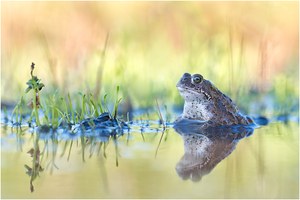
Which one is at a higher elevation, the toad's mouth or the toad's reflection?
the toad's mouth

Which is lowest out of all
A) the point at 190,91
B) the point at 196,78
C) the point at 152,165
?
the point at 152,165

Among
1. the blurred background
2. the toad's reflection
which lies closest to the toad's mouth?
the toad's reflection

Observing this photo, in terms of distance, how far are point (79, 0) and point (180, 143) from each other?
17.1 feet

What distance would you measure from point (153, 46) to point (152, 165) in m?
5.00

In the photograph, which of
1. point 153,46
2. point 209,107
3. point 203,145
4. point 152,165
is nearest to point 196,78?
point 209,107

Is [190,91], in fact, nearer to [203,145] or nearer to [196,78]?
[196,78]

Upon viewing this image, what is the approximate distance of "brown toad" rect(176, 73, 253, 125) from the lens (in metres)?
6.30

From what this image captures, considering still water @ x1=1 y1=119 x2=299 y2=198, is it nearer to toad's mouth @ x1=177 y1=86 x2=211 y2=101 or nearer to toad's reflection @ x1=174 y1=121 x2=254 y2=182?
toad's reflection @ x1=174 y1=121 x2=254 y2=182

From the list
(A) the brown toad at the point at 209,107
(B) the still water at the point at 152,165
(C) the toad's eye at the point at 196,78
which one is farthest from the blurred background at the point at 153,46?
(B) the still water at the point at 152,165

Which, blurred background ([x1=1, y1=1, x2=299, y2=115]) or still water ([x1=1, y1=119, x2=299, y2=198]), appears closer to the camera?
still water ([x1=1, y1=119, x2=299, y2=198])

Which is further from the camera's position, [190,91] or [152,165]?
[190,91]

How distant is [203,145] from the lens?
5.16m

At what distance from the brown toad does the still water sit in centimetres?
36

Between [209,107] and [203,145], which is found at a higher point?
[209,107]
